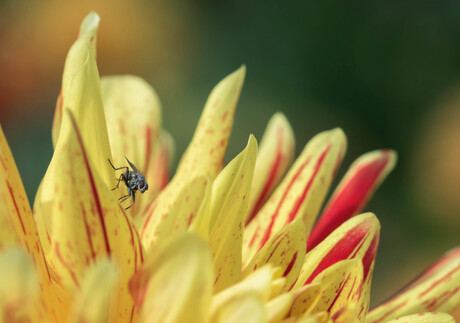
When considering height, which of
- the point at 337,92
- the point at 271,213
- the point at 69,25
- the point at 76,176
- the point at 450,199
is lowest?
the point at 450,199

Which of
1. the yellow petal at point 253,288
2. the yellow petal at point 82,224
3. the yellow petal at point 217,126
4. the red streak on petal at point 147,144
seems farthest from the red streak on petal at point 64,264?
the red streak on petal at point 147,144

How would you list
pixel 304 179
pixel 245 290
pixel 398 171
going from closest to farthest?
pixel 245 290 < pixel 304 179 < pixel 398 171

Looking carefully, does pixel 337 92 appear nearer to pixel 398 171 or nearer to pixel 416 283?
pixel 398 171

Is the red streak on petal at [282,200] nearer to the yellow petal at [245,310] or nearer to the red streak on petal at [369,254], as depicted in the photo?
the red streak on petal at [369,254]

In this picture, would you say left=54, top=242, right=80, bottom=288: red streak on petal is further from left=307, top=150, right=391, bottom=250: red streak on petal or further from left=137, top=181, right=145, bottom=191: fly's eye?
left=307, top=150, right=391, bottom=250: red streak on petal

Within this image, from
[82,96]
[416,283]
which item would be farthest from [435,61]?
[82,96]

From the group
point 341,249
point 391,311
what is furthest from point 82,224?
point 391,311
